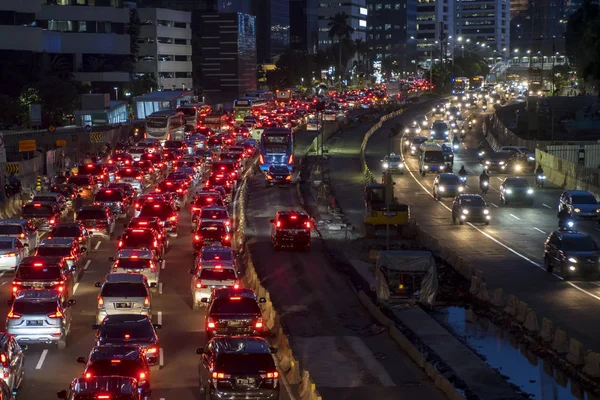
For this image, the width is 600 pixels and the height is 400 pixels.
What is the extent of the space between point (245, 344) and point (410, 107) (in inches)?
5980

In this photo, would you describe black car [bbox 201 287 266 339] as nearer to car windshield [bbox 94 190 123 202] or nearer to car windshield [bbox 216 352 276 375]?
car windshield [bbox 216 352 276 375]

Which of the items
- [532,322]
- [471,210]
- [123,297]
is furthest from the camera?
[471,210]

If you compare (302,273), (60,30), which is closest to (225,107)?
(60,30)

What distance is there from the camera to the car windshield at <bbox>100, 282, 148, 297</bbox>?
99.8 feet

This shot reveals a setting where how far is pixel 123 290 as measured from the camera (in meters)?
30.6

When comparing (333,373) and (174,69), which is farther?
(174,69)

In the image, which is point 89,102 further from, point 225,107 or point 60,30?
point 225,107

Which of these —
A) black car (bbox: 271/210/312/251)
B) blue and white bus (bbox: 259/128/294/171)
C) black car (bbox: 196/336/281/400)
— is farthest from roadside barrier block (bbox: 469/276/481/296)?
blue and white bus (bbox: 259/128/294/171)

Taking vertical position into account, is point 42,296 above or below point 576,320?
above

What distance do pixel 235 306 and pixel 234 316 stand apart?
360 mm

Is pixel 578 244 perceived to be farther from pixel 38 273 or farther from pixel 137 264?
pixel 38 273

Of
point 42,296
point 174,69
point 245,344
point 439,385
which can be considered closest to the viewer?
point 245,344

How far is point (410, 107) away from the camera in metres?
172

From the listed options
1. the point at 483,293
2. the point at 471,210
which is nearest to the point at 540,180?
the point at 471,210
